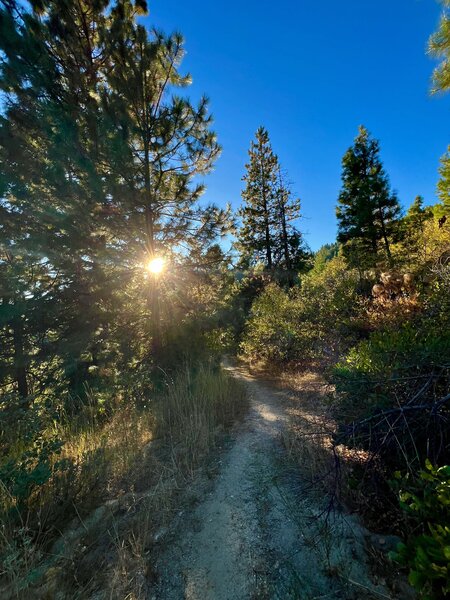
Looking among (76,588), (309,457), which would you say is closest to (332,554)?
(309,457)

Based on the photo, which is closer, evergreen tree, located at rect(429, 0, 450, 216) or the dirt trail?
the dirt trail

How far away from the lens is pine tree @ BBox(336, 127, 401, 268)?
51.3 feet

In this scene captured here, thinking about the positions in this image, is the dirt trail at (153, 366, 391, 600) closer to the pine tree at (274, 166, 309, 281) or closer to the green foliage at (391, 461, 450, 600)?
the green foliage at (391, 461, 450, 600)

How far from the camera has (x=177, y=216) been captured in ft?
21.2

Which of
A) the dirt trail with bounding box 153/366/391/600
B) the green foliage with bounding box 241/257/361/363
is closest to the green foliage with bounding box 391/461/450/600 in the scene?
the dirt trail with bounding box 153/366/391/600

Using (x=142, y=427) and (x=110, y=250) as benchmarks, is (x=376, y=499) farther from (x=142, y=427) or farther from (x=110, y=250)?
(x=110, y=250)

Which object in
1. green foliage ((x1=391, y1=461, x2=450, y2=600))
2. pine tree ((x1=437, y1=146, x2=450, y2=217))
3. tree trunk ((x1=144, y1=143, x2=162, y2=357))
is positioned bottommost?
green foliage ((x1=391, y1=461, x2=450, y2=600))

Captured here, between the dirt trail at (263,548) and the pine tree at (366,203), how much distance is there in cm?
1546

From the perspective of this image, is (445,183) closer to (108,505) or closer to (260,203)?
(260,203)

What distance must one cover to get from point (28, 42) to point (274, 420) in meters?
7.82

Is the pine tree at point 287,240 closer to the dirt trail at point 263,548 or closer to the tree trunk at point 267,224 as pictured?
the tree trunk at point 267,224

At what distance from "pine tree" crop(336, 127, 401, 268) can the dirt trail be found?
15.5 m

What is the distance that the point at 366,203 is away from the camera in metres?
15.6

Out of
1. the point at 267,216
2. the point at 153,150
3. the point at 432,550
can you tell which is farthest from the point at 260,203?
the point at 432,550
